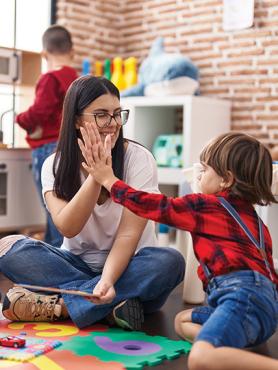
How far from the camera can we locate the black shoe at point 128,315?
6.31 ft

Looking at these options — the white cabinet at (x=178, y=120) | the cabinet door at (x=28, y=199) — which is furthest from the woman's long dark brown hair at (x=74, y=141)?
the cabinet door at (x=28, y=199)

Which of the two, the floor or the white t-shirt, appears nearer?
the floor

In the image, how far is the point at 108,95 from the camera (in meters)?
1.94

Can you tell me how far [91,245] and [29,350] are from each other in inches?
19.6

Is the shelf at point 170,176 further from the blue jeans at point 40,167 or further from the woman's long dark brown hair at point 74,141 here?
the woman's long dark brown hair at point 74,141

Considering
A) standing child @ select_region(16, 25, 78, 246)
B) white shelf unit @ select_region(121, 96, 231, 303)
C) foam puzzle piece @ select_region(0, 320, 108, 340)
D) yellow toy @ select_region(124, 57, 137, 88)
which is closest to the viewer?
foam puzzle piece @ select_region(0, 320, 108, 340)

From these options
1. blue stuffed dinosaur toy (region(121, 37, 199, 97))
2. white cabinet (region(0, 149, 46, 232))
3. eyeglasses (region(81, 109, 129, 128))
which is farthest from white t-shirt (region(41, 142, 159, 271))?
blue stuffed dinosaur toy (region(121, 37, 199, 97))

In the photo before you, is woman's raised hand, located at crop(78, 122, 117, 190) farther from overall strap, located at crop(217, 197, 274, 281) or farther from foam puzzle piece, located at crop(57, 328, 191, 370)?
foam puzzle piece, located at crop(57, 328, 191, 370)

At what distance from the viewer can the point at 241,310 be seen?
1.51 metres

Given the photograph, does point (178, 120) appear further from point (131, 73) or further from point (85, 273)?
point (85, 273)

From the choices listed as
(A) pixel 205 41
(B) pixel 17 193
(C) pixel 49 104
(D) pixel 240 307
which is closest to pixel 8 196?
(B) pixel 17 193

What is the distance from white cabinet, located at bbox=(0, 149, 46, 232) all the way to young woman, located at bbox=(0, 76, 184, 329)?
1.57 metres

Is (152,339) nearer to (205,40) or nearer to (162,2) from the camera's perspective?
(205,40)

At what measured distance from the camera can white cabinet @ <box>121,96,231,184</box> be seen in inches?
142
